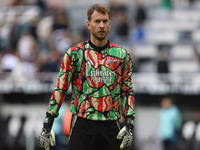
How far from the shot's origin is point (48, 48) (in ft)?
52.9

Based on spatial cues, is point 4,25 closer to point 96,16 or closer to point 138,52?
point 138,52

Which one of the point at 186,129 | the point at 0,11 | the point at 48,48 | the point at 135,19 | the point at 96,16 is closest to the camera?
the point at 96,16

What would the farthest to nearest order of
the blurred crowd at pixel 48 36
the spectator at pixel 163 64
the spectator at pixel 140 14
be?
1. the spectator at pixel 140 14
2. the blurred crowd at pixel 48 36
3. the spectator at pixel 163 64

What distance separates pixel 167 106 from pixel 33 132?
3561mm

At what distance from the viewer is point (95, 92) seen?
5613mm

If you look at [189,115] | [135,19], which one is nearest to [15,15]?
[135,19]

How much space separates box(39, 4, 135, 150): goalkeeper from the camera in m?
5.60

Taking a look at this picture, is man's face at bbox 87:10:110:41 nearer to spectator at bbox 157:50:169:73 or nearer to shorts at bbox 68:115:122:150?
shorts at bbox 68:115:122:150

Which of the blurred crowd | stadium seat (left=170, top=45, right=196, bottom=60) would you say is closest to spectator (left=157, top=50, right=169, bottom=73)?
the blurred crowd

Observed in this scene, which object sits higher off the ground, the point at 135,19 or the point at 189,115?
the point at 135,19

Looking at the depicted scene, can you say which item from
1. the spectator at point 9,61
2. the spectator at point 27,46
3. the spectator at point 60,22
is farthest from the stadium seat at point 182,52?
the spectator at point 9,61

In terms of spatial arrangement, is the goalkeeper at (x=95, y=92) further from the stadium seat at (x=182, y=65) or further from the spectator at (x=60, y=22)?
the spectator at (x=60, y=22)

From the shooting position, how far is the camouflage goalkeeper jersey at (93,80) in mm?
5609

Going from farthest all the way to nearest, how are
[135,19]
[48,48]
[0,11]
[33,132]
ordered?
[0,11]
[135,19]
[48,48]
[33,132]
